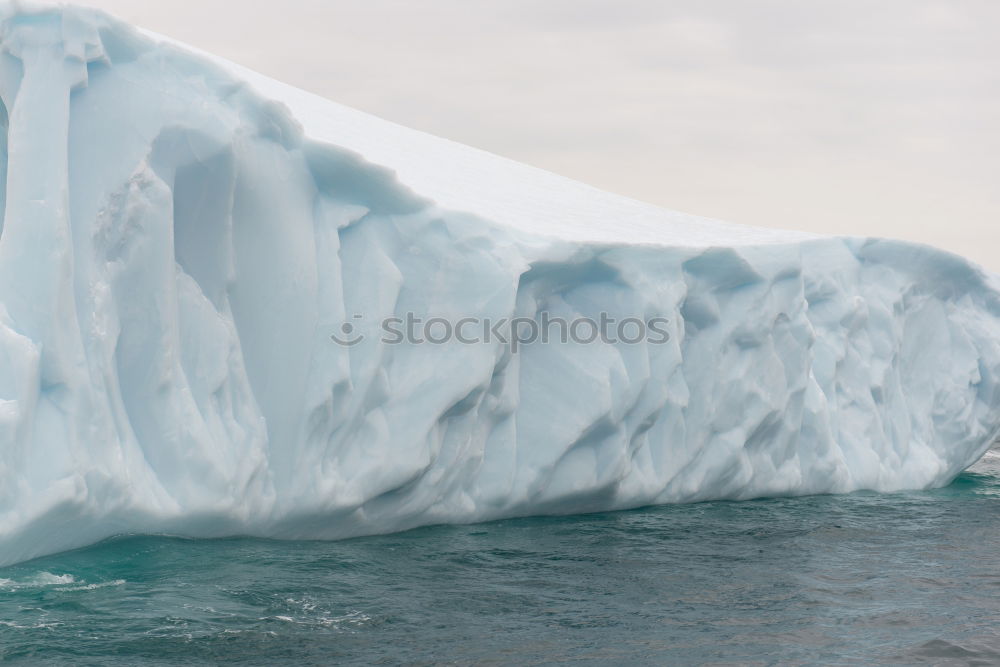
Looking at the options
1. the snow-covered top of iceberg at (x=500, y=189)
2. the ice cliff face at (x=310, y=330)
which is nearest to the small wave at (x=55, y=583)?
the ice cliff face at (x=310, y=330)

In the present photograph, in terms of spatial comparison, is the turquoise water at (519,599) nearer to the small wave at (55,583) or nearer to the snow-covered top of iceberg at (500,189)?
the small wave at (55,583)

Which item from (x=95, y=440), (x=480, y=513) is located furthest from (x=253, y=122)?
(x=480, y=513)

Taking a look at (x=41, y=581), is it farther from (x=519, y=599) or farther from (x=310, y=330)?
(x=519, y=599)

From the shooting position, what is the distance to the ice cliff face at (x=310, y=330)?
764 centimetres

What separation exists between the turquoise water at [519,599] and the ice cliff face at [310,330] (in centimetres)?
43

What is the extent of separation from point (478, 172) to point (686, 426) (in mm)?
3987

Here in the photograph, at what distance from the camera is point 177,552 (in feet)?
26.4

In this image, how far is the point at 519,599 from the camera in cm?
777

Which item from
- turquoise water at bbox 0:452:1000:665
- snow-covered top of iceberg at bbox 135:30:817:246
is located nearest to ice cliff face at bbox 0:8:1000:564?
snow-covered top of iceberg at bbox 135:30:817:246

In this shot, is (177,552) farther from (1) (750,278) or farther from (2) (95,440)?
(1) (750,278)

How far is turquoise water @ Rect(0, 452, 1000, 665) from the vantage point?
650 cm

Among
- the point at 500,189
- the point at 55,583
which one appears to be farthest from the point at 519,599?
the point at 500,189

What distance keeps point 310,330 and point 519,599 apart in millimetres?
2695

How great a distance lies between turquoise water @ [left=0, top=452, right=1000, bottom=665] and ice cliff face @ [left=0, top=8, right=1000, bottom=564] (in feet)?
1.41
